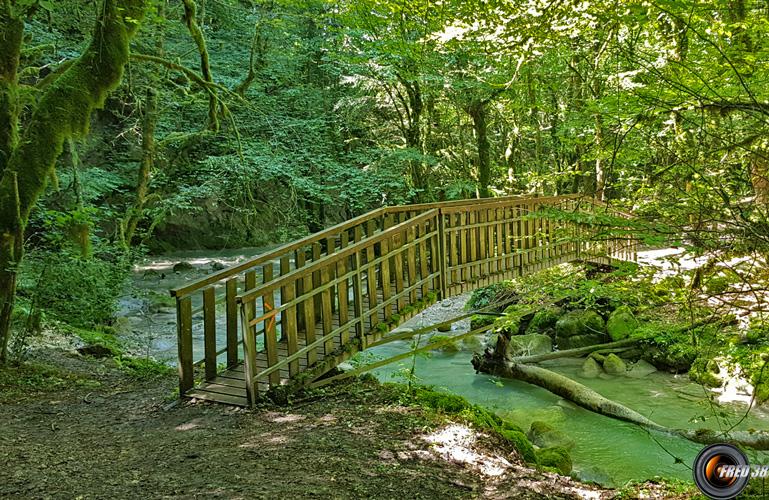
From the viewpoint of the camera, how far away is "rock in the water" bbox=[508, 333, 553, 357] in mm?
10805

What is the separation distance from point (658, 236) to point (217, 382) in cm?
461

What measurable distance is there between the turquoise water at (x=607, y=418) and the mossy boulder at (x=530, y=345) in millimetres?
493

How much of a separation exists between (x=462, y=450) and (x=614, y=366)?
6.41m

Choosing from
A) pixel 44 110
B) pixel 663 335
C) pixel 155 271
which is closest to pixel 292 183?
pixel 155 271

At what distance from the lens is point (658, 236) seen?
2.97 metres

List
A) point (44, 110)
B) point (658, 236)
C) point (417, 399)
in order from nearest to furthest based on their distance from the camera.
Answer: point (658, 236)
point (417, 399)
point (44, 110)

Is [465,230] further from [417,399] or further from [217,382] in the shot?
[217,382]

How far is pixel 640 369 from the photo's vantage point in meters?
9.60

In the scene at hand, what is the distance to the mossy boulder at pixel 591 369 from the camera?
966 cm

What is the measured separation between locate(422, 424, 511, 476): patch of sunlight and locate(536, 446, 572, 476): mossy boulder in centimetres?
113

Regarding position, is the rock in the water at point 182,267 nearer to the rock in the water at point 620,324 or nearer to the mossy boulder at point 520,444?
the rock in the water at point 620,324

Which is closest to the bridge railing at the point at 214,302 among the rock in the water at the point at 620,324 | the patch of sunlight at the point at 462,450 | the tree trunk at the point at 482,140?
the patch of sunlight at the point at 462,450

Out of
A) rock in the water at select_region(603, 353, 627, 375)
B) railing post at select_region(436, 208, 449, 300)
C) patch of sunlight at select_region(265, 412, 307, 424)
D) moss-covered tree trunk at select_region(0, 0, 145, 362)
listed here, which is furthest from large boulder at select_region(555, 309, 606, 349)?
moss-covered tree trunk at select_region(0, 0, 145, 362)

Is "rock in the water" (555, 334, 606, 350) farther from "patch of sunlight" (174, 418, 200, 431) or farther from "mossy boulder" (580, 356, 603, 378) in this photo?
"patch of sunlight" (174, 418, 200, 431)
